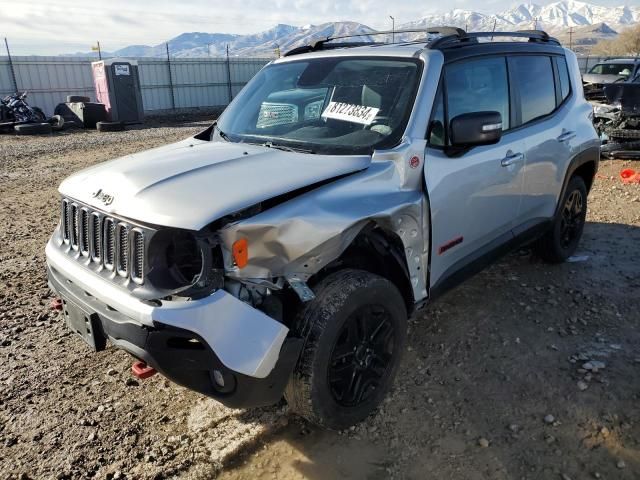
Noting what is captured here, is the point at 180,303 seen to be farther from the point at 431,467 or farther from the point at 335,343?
the point at 431,467

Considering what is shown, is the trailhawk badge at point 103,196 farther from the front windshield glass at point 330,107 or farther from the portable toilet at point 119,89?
the portable toilet at point 119,89

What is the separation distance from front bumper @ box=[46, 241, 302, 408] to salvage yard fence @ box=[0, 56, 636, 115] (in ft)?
67.3

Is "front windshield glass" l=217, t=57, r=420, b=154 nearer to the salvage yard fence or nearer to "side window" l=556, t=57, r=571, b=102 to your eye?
"side window" l=556, t=57, r=571, b=102

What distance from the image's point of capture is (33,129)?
1583 centimetres

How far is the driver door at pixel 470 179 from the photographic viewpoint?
3.12 meters

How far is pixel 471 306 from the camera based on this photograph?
4195mm

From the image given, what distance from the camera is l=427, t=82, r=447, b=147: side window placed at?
3090mm

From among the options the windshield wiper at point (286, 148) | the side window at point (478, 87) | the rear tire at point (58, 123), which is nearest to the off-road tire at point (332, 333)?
the windshield wiper at point (286, 148)

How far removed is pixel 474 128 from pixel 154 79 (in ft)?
72.7

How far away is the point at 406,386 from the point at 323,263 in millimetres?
1163

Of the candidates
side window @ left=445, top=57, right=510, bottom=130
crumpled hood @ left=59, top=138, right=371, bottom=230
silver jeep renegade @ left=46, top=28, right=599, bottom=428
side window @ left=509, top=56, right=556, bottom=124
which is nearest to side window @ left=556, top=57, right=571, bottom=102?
side window @ left=509, top=56, right=556, bottom=124

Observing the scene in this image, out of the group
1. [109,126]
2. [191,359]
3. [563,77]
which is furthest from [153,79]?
[191,359]

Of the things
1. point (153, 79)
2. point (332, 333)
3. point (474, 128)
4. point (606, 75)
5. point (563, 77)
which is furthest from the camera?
point (153, 79)

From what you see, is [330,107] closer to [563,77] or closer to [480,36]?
[480,36]
